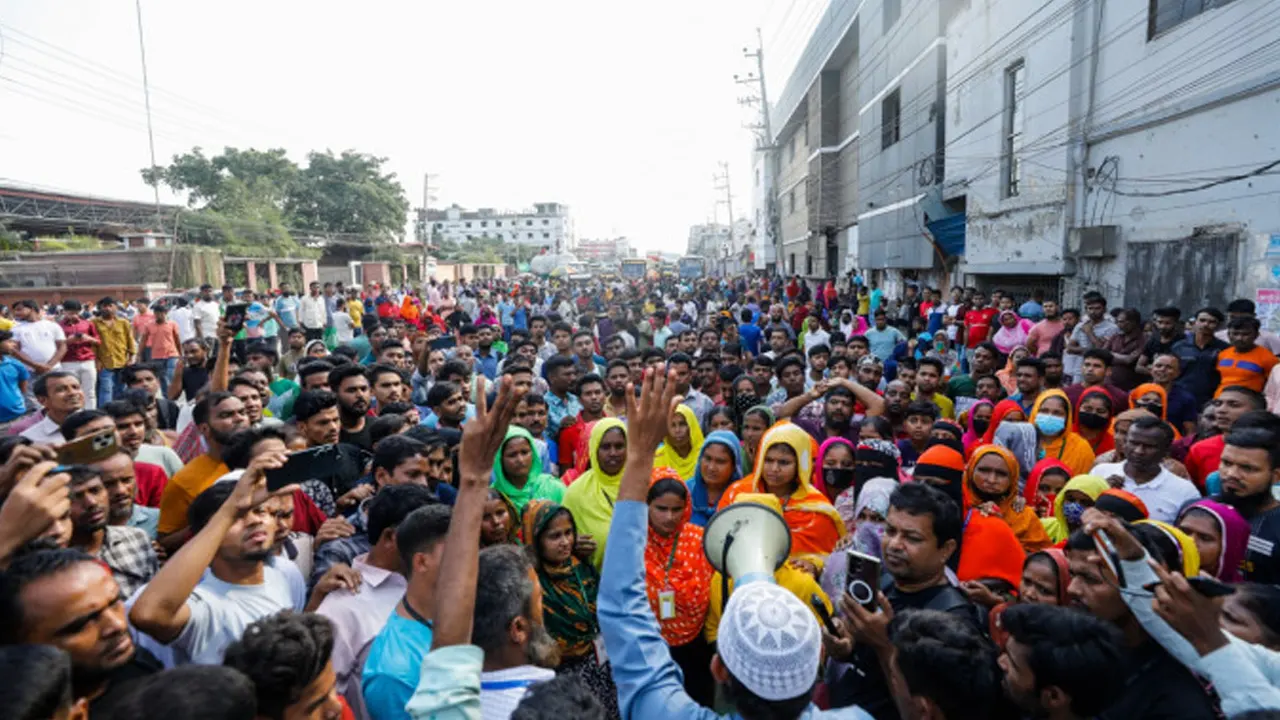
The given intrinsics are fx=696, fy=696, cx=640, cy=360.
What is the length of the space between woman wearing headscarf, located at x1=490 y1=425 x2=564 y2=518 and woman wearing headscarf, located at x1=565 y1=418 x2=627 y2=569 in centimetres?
16

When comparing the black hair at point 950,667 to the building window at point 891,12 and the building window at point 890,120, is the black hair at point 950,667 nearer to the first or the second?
the building window at point 890,120

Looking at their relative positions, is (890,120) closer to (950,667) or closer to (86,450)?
(950,667)

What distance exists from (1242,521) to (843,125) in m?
29.1

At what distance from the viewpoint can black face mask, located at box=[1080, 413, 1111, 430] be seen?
5277 mm

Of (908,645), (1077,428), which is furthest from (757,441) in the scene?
(908,645)

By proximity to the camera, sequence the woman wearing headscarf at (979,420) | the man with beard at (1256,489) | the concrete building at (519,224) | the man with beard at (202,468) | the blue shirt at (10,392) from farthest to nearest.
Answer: the concrete building at (519,224) < the blue shirt at (10,392) < the woman wearing headscarf at (979,420) < the man with beard at (202,468) < the man with beard at (1256,489)

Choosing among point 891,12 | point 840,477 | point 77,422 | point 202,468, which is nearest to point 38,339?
point 77,422

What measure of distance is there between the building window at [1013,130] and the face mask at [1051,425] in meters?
9.86

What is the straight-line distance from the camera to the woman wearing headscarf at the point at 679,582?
3189 mm

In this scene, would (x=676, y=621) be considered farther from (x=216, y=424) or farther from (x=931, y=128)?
(x=931, y=128)

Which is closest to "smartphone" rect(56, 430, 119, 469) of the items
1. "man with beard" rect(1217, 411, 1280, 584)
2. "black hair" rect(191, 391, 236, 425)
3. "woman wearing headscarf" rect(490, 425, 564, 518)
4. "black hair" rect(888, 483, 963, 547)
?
"black hair" rect(191, 391, 236, 425)

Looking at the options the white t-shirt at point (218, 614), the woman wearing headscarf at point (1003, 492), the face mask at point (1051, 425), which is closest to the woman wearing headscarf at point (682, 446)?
the woman wearing headscarf at point (1003, 492)

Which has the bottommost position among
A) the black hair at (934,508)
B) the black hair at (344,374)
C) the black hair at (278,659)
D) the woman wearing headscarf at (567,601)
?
the woman wearing headscarf at (567,601)

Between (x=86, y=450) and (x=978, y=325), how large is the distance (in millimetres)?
10302
